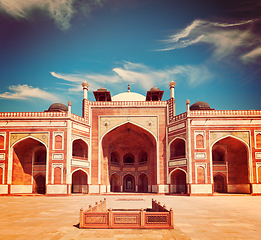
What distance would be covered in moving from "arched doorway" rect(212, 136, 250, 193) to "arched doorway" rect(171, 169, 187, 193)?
336cm

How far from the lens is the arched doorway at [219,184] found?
26375 millimetres

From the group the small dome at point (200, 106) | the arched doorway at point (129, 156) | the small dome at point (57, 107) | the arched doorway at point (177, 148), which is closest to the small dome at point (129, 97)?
the arched doorway at point (129, 156)

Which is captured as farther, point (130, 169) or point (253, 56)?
point (130, 169)

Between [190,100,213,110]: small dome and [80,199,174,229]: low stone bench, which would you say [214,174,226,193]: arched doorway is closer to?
[190,100,213,110]: small dome

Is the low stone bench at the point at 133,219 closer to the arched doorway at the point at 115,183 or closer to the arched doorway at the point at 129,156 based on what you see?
the arched doorway at the point at 129,156

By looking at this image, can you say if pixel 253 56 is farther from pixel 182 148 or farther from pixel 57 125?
pixel 57 125

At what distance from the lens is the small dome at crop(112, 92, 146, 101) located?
3626 cm

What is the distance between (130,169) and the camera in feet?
112

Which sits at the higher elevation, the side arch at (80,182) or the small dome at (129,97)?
the small dome at (129,97)

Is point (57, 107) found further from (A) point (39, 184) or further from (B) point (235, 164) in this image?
(B) point (235, 164)

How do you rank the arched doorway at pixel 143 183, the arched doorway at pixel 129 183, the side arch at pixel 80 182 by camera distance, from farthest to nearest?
the arched doorway at pixel 129 183
the arched doorway at pixel 143 183
the side arch at pixel 80 182

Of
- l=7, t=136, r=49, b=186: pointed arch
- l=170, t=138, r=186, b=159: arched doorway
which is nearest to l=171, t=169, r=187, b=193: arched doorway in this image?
l=170, t=138, r=186, b=159: arched doorway

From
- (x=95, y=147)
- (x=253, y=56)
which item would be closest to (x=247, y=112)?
(x=253, y=56)

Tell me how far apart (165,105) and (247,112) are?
27.1 ft
